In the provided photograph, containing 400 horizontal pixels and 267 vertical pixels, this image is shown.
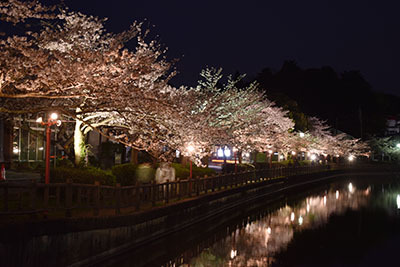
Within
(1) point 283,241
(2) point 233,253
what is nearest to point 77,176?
(2) point 233,253

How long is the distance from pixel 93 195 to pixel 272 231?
9476 mm

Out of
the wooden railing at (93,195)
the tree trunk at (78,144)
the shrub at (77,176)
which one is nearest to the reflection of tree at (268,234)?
the wooden railing at (93,195)

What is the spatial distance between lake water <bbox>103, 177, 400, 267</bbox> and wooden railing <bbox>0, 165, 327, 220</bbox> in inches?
61.7

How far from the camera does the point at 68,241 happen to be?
10.1 metres

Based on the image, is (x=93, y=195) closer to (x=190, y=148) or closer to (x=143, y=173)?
(x=143, y=173)

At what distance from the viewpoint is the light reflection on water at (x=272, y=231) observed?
13433 millimetres

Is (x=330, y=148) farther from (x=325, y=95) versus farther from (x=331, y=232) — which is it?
(x=331, y=232)

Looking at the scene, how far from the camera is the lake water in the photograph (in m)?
13.2

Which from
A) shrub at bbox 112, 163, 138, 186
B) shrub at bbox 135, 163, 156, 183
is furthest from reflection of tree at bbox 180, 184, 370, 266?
shrub at bbox 112, 163, 138, 186

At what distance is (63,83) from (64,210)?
3880 mm

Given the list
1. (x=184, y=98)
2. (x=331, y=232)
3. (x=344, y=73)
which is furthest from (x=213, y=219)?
(x=344, y=73)

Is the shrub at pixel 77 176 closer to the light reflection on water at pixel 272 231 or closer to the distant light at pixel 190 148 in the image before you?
the light reflection on water at pixel 272 231

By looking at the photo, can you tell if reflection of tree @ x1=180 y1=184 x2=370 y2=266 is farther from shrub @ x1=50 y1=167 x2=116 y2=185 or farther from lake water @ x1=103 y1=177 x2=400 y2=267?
shrub @ x1=50 y1=167 x2=116 y2=185

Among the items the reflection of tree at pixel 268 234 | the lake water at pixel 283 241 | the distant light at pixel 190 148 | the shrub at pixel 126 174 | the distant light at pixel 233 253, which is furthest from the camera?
the distant light at pixel 190 148
